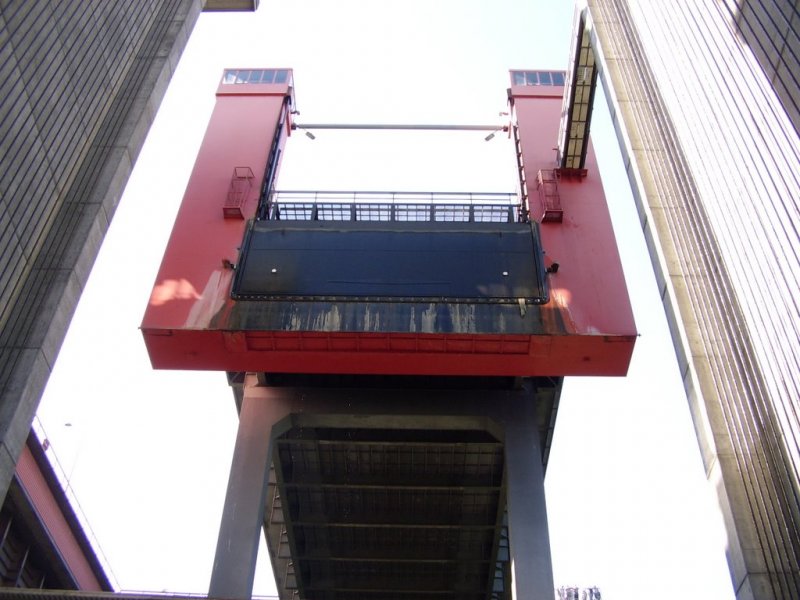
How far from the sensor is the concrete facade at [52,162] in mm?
9867

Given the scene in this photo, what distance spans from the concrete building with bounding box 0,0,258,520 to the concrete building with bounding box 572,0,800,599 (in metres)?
9.46

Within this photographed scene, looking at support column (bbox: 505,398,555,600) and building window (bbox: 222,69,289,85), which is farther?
building window (bbox: 222,69,289,85)

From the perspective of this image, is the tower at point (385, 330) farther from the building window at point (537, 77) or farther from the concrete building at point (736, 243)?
the concrete building at point (736, 243)

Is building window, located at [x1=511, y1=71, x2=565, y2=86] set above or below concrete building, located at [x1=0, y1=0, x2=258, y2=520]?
above

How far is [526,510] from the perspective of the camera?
1872cm

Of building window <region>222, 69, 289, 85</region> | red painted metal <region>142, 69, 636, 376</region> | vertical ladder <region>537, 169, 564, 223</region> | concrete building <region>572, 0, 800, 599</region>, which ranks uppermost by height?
building window <region>222, 69, 289, 85</region>

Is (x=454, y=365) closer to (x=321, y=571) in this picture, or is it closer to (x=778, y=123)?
(x=778, y=123)

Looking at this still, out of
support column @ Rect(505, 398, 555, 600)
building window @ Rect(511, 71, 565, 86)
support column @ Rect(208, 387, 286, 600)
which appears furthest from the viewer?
building window @ Rect(511, 71, 565, 86)

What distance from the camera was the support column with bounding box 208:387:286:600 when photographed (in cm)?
1720

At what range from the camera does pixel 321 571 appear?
2753cm

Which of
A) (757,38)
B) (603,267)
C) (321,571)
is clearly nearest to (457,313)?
(603,267)

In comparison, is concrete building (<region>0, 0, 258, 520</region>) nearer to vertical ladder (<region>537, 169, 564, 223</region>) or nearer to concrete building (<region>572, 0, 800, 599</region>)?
concrete building (<region>572, 0, 800, 599</region>)

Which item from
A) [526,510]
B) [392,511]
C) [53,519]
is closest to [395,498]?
[392,511]

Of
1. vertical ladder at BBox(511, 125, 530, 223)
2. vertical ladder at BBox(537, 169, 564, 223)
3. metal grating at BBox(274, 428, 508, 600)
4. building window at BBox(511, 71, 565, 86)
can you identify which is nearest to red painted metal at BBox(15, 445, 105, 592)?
metal grating at BBox(274, 428, 508, 600)
